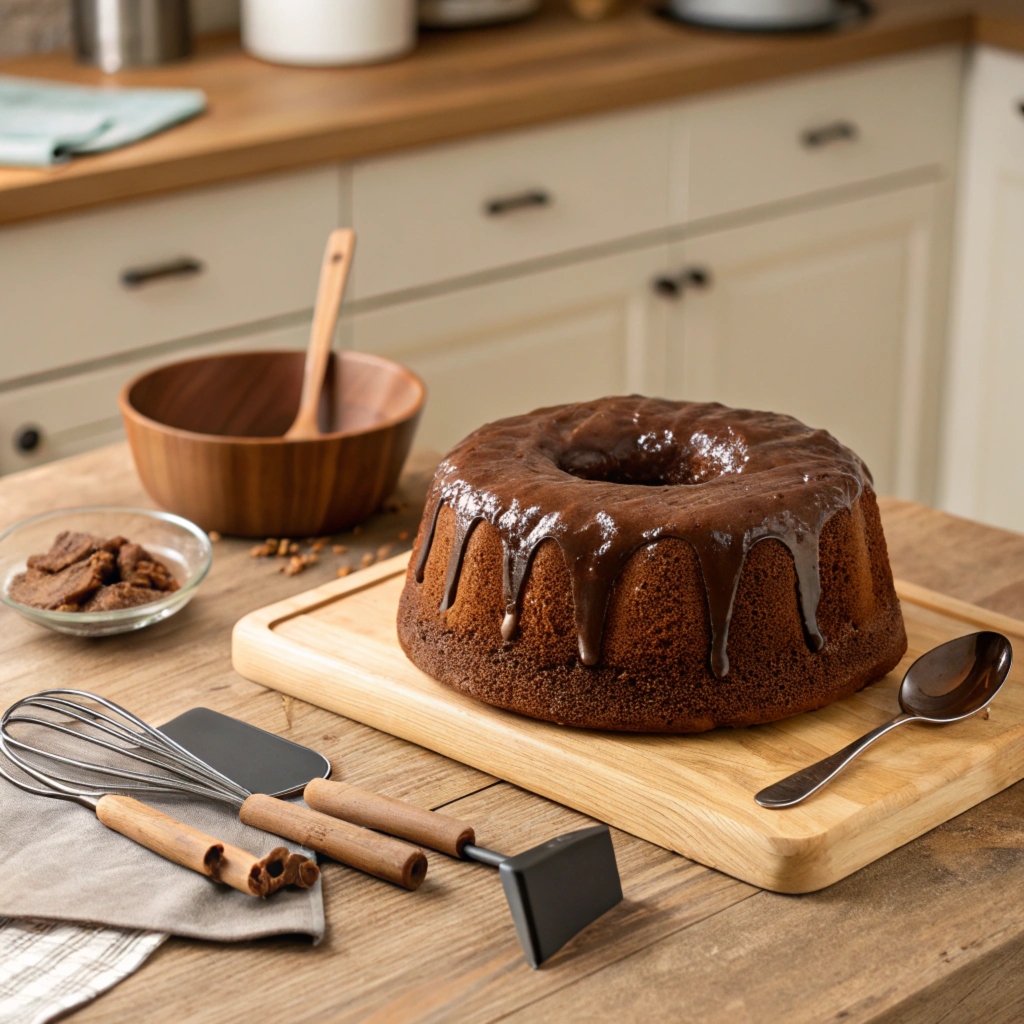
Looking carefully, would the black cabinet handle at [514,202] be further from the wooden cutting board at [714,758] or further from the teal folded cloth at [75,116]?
the wooden cutting board at [714,758]

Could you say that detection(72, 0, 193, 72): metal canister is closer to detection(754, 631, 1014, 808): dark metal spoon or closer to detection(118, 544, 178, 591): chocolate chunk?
detection(118, 544, 178, 591): chocolate chunk

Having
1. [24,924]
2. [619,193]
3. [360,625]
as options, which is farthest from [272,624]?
[619,193]

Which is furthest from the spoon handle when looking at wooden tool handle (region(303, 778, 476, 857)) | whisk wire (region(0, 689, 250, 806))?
whisk wire (region(0, 689, 250, 806))

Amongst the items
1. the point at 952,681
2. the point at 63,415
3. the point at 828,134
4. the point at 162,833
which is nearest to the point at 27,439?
the point at 63,415

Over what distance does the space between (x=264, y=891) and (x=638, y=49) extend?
1.90 metres

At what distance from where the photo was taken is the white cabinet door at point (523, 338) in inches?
85.4

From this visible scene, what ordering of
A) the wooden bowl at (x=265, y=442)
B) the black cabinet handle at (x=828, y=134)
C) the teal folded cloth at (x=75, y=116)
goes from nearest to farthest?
the wooden bowl at (x=265, y=442) < the teal folded cloth at (x=75, y=116) < the black cabinet handle at (x=828, y=134)

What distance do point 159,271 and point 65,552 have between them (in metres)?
0.90

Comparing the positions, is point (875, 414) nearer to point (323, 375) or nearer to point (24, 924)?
point (323, 375)

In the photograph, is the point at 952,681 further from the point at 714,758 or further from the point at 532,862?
the point at 532,862

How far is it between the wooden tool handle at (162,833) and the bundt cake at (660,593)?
197mm

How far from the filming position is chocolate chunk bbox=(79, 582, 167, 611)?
999 millimetres

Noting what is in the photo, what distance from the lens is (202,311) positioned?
1950mm

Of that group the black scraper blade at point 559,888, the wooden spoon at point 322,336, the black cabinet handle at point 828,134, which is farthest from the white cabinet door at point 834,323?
the black scraper blade at point 559,888
